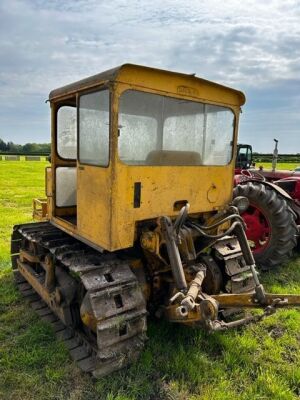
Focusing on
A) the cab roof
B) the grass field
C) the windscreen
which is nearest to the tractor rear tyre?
the grass field

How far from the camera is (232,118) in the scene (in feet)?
13.8

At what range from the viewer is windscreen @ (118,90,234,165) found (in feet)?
10.7

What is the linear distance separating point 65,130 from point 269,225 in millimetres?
3608

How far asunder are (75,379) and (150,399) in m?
0.71

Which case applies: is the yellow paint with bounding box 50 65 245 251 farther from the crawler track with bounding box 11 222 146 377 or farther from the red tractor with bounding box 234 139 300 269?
the red tractor with bounding box 234 139 300 269

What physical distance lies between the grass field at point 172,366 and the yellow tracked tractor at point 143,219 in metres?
0.19

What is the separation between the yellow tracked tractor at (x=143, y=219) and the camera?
312cm

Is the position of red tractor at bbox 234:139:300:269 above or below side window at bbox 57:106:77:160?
below

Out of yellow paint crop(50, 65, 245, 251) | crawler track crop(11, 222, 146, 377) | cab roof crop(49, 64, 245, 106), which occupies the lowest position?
crawler track crop(11, 222, 146, 377)

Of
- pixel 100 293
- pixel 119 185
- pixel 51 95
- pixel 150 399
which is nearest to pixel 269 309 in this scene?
pixel 150 399

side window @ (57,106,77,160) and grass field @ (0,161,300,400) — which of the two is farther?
side window @ (57,106,77,160)

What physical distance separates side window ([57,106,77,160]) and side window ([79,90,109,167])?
1062mm

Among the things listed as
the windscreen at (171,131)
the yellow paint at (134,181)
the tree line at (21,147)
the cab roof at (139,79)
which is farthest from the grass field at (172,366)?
the tree line at (21,147)

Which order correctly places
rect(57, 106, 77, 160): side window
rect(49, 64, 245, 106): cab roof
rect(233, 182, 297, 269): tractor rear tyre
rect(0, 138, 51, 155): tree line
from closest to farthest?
1. rect(49, 64, 245, 106): cab roof
2. rect(57, 106, 77, 160): side window
3. rect(233, 182, 297, 269): tractor rear tyre
4. rect(0, 138, 51, 155): tree line
